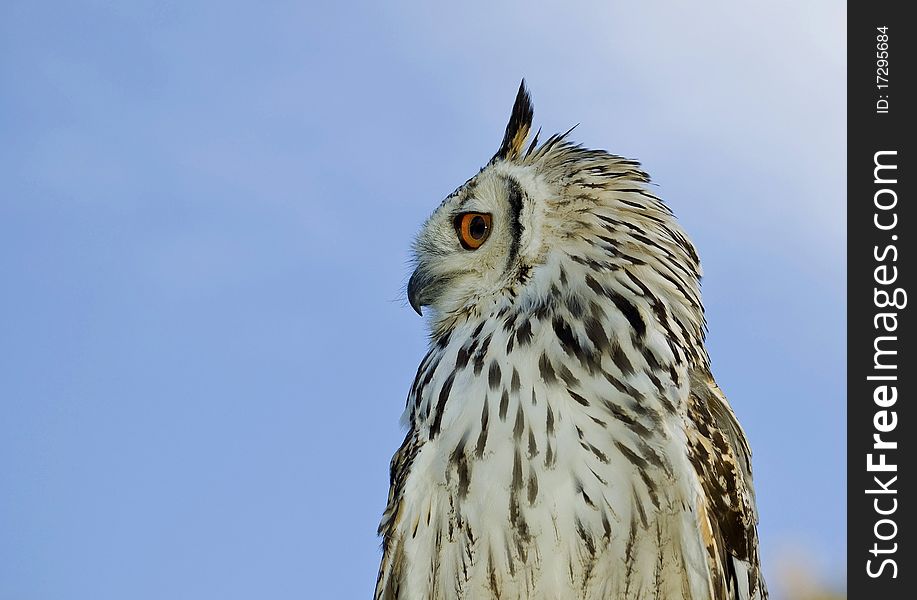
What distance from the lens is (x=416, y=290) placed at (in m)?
3.88

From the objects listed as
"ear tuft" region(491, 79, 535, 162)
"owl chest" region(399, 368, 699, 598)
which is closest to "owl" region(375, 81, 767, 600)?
"owl chest" region(399, 368, 699, 598)

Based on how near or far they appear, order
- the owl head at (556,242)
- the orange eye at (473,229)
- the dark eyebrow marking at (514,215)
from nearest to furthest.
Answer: the owl head at (556,242)
the dark eyebrow marking at (514,215)
the orange eye at (473,229)

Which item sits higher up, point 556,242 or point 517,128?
point 517,128

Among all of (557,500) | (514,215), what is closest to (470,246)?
(514,215)

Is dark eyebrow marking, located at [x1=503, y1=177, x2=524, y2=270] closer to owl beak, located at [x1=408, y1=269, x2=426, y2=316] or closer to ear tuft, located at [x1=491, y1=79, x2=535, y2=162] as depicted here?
ear tuft, located at [x1=491, y1=79, x2=535, y2=162]

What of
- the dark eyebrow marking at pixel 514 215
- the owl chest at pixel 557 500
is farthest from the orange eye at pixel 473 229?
the owl chest at pixel 557 500

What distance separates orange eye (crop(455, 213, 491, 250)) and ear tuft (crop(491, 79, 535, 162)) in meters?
0.28

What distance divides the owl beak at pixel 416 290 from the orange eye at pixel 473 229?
9.0 inches

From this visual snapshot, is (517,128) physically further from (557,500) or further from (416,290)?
(557,500)

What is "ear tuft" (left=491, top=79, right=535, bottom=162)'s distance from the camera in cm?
387

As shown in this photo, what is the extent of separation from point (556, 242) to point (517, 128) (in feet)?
2.32

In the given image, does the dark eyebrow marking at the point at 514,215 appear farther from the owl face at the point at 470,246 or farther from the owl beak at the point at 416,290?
the owl beak at the point at 416,290

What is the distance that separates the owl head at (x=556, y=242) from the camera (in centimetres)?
336
